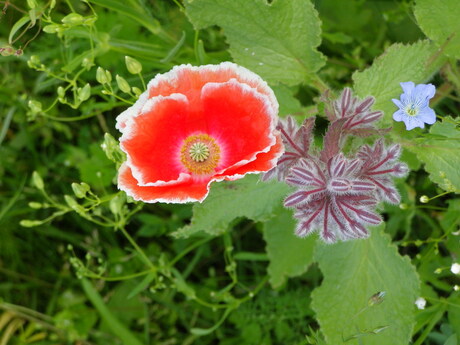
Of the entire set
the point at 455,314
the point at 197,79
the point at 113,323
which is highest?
the point at 197,79

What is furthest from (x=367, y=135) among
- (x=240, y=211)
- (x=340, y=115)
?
(x=240, y=211)

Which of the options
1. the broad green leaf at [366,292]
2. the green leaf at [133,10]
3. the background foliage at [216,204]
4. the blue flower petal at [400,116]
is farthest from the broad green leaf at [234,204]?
the green leaf at [133,10]

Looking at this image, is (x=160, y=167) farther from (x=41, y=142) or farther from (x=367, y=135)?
(x=41, y=142)

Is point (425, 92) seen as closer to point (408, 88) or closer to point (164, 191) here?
point (408, 88)

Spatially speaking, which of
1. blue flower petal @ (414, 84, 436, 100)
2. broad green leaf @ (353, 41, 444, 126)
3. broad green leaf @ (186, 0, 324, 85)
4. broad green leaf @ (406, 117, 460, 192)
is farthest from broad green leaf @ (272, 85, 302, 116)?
blue flower petal @ (414, 84, 436, 100)

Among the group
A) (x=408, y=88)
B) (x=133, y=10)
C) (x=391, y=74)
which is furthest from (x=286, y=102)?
(x=133, y=10)

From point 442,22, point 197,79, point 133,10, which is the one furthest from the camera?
point 133,10
